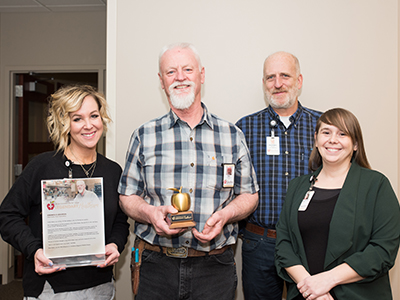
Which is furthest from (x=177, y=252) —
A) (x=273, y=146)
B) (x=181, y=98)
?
Answer: (x=273, y=146)

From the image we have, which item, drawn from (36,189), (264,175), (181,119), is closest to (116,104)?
(181,119)

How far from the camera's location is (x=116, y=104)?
269 cm

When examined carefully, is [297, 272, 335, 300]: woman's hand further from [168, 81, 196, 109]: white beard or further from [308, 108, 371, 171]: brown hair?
[168, 81, 196, 109]: white beard

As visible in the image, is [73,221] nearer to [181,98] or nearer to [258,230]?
[181,98]

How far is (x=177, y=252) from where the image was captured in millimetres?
1775

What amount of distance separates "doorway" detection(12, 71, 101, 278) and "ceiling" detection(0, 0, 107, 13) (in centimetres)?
87

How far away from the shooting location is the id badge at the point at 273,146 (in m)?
2.21

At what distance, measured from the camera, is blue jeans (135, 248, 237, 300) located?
175 centimetres

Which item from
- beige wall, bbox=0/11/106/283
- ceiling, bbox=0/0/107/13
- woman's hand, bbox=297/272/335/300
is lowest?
woman's hand, bbox=297/272/335/300

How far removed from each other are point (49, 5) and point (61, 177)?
11.4ft

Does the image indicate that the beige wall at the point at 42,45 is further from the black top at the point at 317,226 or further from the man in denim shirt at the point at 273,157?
the black top at the point at 317,226

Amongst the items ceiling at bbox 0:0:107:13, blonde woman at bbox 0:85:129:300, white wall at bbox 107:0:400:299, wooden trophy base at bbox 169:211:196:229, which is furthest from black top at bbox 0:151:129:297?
ceiling at bbox 0:0:107:13

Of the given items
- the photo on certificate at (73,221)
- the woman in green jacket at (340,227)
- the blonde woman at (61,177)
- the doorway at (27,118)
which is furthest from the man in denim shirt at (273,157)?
the doorway at (27,118)

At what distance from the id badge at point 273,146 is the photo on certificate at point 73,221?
1.17 meters
